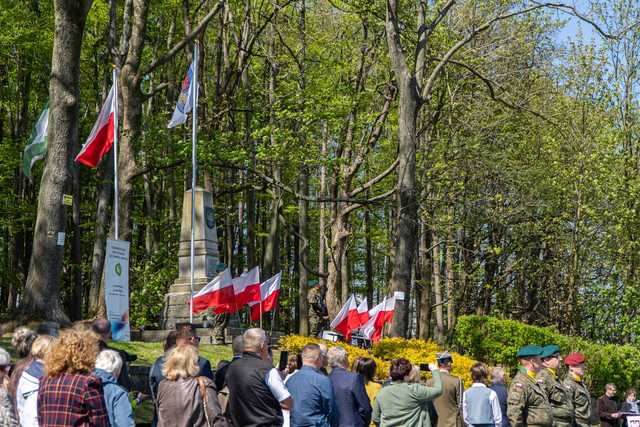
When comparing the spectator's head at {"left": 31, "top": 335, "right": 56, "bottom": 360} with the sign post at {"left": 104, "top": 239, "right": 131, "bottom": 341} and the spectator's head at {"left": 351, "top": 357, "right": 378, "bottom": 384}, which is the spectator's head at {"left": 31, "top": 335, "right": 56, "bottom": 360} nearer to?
the spectator's head at {"left": 351, "top": 357, "right": 378, "bottom": 384}

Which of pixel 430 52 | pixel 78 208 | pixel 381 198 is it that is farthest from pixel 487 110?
pixel 78 208

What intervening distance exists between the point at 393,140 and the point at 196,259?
14.0 metres

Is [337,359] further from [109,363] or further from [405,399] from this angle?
[109,363]

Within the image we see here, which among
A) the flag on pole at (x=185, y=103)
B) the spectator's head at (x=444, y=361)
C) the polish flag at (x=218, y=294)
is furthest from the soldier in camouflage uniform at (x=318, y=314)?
the spectator's head at (x=444, y=361)

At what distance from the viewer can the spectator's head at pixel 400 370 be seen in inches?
367

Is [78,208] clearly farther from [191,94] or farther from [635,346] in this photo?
[635,346]

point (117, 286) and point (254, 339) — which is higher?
point (117, 286)

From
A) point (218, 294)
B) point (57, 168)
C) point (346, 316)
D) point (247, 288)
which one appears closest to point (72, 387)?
point (218, 294)

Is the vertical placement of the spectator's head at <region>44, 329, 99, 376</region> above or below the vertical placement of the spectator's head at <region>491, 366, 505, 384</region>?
above

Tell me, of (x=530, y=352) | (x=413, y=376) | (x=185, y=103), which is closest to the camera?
(x=413, y=376)

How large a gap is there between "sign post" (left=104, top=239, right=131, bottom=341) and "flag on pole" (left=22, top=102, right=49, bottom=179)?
15.2 feet

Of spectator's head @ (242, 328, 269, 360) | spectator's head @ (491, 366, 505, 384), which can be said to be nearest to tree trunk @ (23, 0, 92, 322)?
spectator's head @ (491, 366, 505, 384)

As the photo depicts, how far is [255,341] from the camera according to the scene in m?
8.15

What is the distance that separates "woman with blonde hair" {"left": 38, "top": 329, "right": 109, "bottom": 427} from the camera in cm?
630
